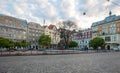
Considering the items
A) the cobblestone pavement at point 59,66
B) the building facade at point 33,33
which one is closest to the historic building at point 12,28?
the building facade at point 33,33

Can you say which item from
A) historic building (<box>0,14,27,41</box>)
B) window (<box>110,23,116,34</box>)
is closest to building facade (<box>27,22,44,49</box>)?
historic building (<box>0,14,27,41</box>)

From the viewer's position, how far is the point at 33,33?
92.4m

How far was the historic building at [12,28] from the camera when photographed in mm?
72619

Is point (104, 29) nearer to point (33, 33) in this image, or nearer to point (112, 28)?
point (112, 28)

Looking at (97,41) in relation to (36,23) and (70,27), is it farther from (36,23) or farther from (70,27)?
(36,23)

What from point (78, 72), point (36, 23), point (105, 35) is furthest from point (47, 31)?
point (78, 72)

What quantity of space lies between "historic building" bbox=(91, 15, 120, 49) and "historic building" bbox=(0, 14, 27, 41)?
39.0 meters

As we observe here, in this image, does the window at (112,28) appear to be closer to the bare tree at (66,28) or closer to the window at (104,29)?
the window at (104,29)

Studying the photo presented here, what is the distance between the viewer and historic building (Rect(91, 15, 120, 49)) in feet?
215

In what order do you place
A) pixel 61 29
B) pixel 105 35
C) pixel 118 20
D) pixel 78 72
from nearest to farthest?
pixel 78 72
pixel 61 29
pixel 118 20
pixel 105 35

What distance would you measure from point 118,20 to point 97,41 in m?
14.7

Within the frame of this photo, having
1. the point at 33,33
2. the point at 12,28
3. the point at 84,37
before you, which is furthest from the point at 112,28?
the point at 12,28

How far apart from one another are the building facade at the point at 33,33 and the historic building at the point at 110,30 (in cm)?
3578

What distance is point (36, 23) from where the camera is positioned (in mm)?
97312
